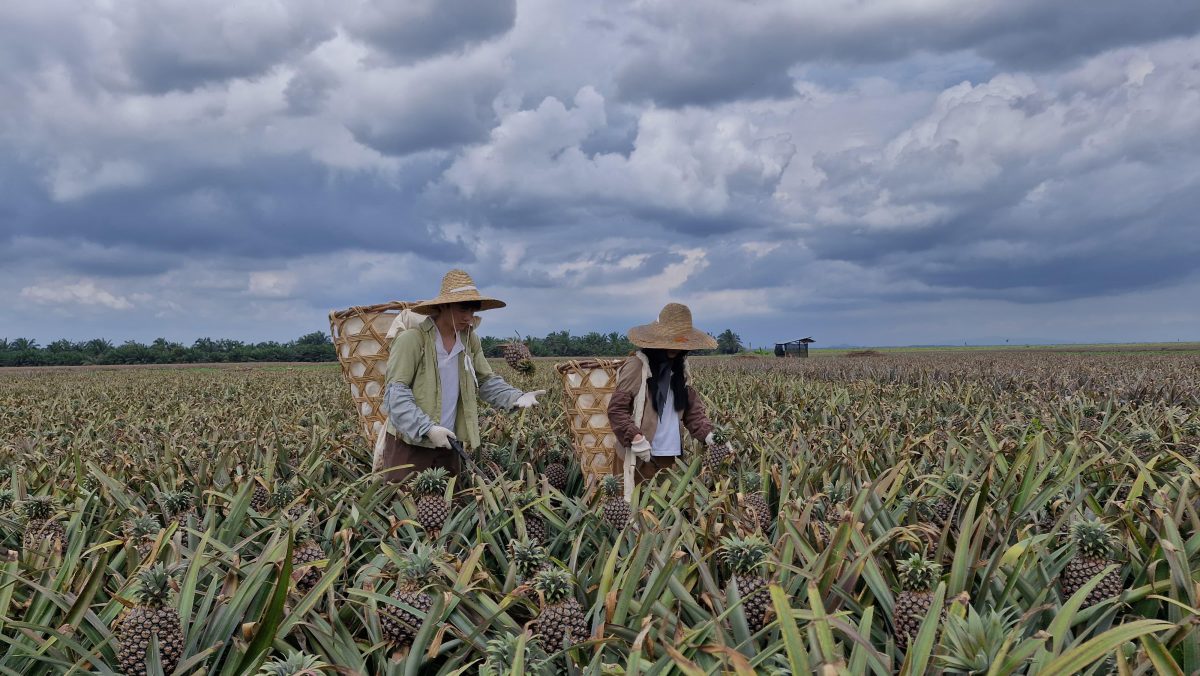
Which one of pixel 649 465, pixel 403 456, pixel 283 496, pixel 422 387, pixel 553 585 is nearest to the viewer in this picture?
pixel 553 585

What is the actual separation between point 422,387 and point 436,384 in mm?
85

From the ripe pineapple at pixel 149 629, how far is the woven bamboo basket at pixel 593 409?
2.99 m

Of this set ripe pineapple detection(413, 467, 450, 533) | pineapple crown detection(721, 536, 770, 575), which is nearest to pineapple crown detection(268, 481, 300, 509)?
ripe pineapple detection(413, 467, 450, 533)

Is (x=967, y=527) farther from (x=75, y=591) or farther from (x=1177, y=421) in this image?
(x=1177, y=421)

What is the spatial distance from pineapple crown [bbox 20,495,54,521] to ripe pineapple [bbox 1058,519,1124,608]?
4.22 m

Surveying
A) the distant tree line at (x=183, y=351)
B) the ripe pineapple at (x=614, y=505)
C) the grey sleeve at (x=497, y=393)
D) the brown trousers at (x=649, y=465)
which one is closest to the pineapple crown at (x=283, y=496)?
the grey sleeve at (x=497, y=393)

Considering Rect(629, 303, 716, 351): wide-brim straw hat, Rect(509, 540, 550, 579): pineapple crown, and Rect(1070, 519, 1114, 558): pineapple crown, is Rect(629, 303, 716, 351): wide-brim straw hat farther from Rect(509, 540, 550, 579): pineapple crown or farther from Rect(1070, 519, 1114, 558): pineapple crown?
Rect(1070, 519, 1114, 558): pineapple crown

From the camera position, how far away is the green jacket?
3.95 meters

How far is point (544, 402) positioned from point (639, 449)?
4541 mm

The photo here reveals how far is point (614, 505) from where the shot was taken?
3.03m

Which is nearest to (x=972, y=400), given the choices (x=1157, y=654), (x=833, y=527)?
(x=833, y=527)

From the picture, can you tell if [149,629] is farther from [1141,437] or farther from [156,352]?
[156,352]

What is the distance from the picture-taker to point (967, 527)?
2393 mm

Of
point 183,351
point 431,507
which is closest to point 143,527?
point 431,507
